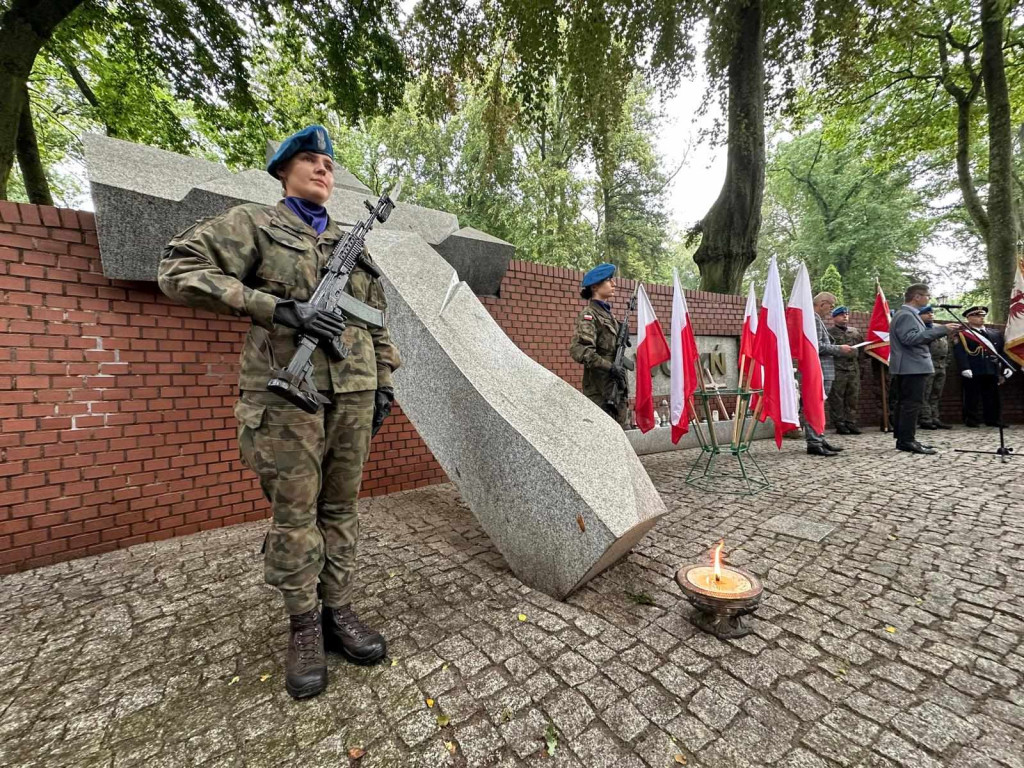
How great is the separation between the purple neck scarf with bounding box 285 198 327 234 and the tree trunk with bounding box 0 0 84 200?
5.05 metres

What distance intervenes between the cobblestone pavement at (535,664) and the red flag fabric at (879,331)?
219 inches

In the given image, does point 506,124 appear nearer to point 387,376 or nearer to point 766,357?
point 766,357

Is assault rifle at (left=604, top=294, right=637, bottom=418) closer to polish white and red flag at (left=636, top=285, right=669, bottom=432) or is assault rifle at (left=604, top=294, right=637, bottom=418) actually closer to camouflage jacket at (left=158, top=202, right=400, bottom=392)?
polish white and red flag at (left=636, top=285, right=669, bottom=432)

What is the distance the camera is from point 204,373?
3.14m

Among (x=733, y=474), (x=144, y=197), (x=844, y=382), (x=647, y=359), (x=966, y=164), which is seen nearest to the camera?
(x=144, y=197)

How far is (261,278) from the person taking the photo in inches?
65.4

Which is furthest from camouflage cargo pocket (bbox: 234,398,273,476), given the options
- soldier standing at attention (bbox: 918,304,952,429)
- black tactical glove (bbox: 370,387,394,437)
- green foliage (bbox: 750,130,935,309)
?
green foliage (bbox: 750,130,935,309)

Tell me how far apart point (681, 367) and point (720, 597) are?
2907 mm

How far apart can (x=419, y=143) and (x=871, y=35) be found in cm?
1340

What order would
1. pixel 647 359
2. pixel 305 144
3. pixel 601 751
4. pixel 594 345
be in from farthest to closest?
1. pixel 647 359
2. pixel 594 345
3. pixel 305 144
4. pixel 601 751

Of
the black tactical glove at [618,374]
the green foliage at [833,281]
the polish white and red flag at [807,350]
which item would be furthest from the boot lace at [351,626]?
the green foliage at [833,281]

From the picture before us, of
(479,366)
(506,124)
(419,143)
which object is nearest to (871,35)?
(506,124)

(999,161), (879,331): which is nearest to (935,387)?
(879,331)

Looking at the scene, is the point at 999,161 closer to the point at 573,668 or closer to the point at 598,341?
the point at 598,341
